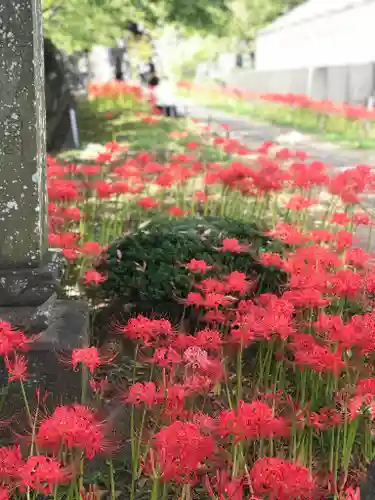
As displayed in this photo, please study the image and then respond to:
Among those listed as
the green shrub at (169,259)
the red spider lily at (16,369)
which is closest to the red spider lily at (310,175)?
the green shrub at (169,259)

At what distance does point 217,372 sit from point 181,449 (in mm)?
611

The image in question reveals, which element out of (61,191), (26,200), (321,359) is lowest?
(321,359)

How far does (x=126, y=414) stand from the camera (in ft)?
10.3

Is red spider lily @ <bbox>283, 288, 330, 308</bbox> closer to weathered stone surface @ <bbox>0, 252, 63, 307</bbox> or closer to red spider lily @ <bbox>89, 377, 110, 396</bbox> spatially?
red spider lily @ <bbox>89, 377, 110, 396</bbox>

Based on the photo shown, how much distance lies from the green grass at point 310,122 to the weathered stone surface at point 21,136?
444 inches

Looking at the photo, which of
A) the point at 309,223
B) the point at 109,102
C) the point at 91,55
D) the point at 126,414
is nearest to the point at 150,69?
the point at 109,102

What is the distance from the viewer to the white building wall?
23156 millimetres

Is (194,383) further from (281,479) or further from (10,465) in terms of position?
(10,465)

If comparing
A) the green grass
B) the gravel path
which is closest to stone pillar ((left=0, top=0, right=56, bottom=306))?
the gravel path

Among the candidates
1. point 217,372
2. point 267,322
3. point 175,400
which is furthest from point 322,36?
point 175,400

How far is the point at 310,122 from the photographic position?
60.6ft

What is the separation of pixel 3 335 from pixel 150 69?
17.3 metres

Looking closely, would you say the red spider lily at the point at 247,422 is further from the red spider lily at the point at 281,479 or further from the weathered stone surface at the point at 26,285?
the weathered stone surface at the point at 26,285

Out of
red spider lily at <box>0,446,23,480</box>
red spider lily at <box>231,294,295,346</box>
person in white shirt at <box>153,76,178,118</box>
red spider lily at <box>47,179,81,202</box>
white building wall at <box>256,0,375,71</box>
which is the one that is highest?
white building wall at <box>256,0,375,71</box>
